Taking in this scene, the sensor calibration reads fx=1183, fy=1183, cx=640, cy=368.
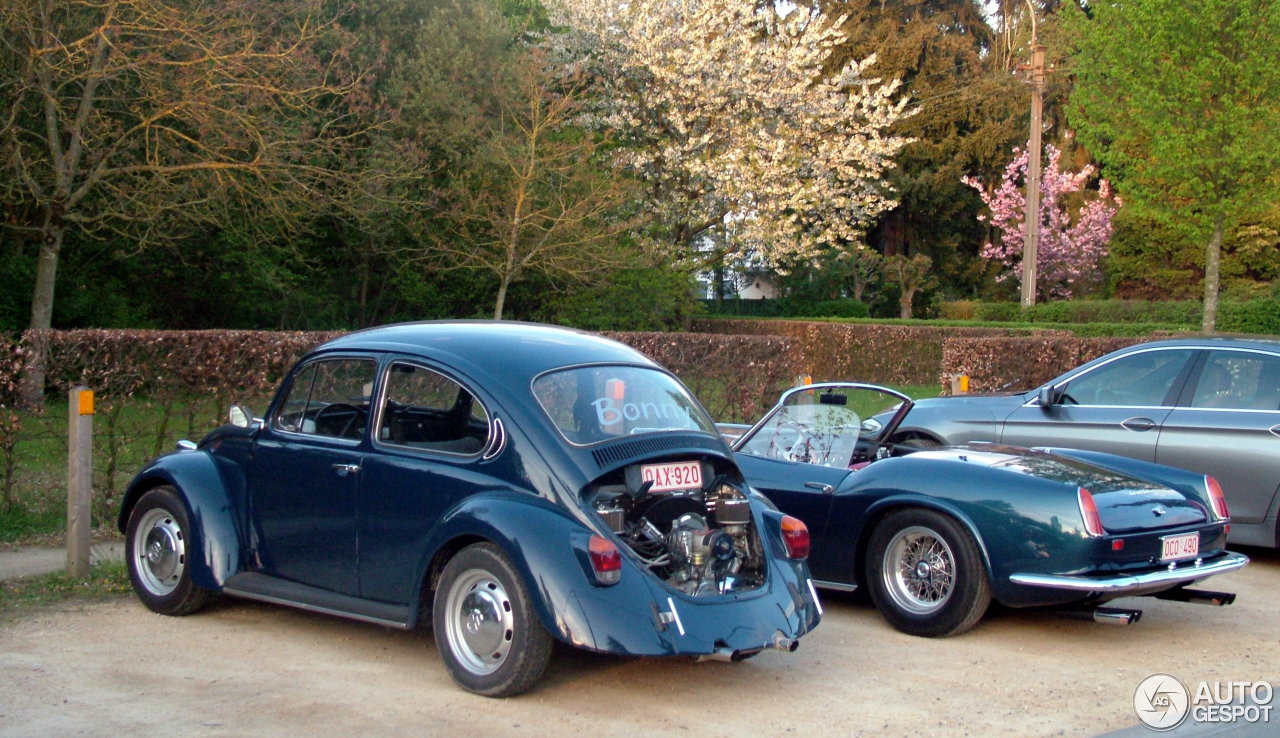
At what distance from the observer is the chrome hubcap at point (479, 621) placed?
5188 millimetres

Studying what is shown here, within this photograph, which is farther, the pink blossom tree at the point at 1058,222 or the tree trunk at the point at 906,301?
the tree trunk at the point at 906,301

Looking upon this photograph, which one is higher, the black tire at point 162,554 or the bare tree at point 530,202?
the bare tree at point 530,202

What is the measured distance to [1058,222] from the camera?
45.1 metres

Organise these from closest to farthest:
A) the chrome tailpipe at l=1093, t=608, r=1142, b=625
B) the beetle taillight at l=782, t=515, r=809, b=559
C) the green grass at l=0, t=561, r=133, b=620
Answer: the beetle taillight at l=782, t=515, r=809, b=559 < the chrome tailpipe at l=1093, t=608, r=1142, b=625 < the green grass at l=0, t=561, r=133, b=620

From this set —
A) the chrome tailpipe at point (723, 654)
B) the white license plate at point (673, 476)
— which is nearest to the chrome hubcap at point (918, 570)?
the white license plate at point (673, 476)

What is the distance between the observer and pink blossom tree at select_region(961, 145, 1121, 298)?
44312 mm

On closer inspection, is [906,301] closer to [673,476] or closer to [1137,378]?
[1137,378]

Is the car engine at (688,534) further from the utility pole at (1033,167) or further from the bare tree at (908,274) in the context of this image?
the bare tree at (908,274)

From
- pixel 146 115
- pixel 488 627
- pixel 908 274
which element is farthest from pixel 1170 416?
pixel 908 274

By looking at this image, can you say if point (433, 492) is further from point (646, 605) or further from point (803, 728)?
point (803, 728)

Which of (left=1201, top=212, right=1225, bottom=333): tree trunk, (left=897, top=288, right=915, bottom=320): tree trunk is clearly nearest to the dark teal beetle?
(left=1201, top=212, right=1225, bottom=333): tree trunk

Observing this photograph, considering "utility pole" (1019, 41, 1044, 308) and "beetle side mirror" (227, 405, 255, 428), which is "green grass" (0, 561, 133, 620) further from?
"utility pole" (1019, 41, 1044, 308)

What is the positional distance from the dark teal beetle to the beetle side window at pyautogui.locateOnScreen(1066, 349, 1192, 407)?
4.66 m

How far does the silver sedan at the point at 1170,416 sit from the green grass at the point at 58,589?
17.9ft
